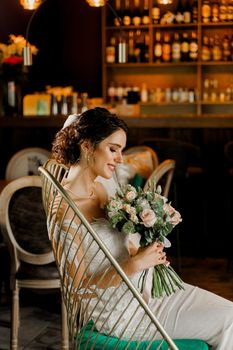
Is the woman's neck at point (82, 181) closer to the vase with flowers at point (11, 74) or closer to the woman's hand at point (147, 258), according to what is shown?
the woman's hand at point (147, 258)

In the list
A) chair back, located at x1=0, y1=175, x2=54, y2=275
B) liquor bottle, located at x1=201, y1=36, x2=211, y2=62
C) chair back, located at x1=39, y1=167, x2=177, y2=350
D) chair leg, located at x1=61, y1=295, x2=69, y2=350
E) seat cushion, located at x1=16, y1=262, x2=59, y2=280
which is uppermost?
liquor bottle, located at x1=201, y1=36, x2=211, y2=62

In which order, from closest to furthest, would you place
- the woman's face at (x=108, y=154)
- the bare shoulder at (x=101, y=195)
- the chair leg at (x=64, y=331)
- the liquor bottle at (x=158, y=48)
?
1. the woman's face at (x=108, y=154)
2. the bare shoulder at (x=101, y=195)
3. the chair leg at (x=64, y=331)
4. the liquor bottle at (x=158, y=48)

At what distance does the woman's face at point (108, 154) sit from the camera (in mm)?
2014

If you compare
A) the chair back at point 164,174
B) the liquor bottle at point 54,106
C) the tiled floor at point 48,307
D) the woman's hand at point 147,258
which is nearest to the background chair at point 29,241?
the tiled floor at point 48,307

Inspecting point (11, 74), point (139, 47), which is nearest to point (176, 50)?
point (139, 47)

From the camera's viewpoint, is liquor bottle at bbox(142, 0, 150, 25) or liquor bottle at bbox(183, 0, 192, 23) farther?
liquor bottle at bbox(142, 0, 150, 25)

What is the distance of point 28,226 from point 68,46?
225 inches

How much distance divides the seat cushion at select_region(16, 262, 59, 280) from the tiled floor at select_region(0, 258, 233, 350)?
0.44 m

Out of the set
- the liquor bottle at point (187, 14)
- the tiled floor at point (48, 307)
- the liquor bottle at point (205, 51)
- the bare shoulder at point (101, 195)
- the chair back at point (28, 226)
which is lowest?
the tiled floor at point (48, 307)

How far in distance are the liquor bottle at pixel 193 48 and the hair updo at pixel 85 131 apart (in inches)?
231

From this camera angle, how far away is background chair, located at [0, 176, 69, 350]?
3268 mm

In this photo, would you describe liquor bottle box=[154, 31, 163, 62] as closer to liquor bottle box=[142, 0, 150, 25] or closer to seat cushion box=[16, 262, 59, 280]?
liquor bottle box=[142, 0, 150, 25]

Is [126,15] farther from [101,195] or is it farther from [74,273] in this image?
[74,273]

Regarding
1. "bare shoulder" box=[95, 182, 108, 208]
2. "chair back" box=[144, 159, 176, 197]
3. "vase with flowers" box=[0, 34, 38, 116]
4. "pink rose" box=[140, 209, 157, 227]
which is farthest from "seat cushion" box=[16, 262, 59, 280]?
"vase with flowers" box=[0, 34, 38, 116]
